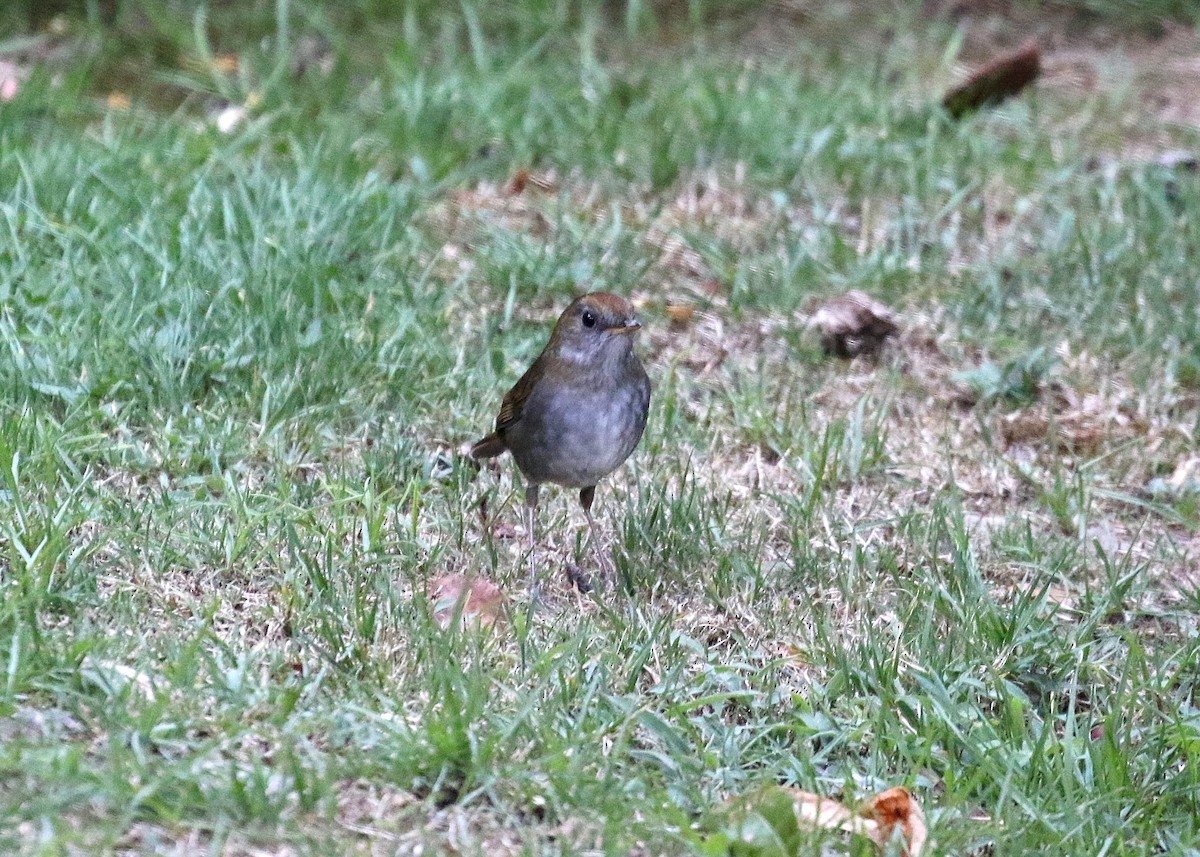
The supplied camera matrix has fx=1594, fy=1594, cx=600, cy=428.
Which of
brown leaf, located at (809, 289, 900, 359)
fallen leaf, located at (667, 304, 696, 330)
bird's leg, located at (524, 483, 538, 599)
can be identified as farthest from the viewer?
fallen leaf, located at (667, 304, 696, 330)

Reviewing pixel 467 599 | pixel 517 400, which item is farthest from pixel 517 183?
pixel 467 599

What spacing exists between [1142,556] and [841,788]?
1.68m

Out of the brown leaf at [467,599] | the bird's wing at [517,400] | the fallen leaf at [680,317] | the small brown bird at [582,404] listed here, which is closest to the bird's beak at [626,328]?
the small brown bird at [582,404]

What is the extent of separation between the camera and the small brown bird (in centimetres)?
412

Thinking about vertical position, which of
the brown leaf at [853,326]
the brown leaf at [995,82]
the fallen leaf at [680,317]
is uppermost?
the brown leaf at [995,82]

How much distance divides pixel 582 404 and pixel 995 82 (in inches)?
154

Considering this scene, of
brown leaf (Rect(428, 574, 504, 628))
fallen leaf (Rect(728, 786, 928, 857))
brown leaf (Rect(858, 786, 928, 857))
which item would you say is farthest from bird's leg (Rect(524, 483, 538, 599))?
brown leaf (Rect(858, 786, 928, 857))

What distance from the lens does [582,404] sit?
4.15 m

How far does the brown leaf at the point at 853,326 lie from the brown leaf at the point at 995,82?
1921mm

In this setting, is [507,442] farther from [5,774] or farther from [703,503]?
[5,774]

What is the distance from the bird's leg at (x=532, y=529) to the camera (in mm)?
4102

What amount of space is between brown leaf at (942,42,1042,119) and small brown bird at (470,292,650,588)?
3433 mm

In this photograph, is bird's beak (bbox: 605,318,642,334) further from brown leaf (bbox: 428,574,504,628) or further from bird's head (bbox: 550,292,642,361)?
brown leaf (bbox: 428,574,504,628)

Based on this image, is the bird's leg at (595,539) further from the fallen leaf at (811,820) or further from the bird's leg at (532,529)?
the fallen leaf at (811,820)
